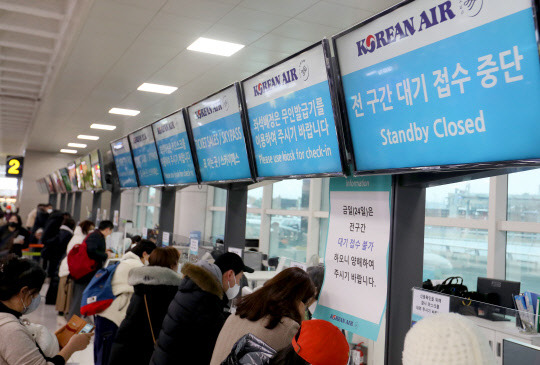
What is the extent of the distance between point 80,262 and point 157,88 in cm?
335

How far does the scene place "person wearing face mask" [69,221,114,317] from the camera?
658 centimetres

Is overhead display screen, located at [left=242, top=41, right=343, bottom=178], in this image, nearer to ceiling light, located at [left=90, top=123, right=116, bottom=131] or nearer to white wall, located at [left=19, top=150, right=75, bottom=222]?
ceiling light, located at [left=90, top=123, right=116, bottom=131]

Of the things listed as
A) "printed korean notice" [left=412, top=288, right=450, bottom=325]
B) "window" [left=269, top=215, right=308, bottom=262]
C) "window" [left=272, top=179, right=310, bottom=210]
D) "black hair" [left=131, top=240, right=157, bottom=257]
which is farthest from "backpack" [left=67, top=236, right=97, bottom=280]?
"printed korean notice" [left=412, top=288, right=450, bottom=325]

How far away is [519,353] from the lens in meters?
1.57

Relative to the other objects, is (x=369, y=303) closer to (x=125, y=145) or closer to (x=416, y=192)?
(x=416, y=192)

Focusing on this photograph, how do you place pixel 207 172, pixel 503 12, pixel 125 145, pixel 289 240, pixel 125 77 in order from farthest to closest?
1. pixel 289 240
2. pixel 125 77
3. pixel 125 145
4. pixel 207 172
5. pixel 503 12

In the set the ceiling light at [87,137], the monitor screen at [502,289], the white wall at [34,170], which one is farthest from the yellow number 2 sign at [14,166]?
the monitor screen at [502,289]

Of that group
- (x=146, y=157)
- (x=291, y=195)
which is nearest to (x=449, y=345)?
(x=146, y=157)

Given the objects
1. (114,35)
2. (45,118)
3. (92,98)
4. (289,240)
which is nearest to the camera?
(114,35)

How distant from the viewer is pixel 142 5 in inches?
199

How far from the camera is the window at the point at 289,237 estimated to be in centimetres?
962

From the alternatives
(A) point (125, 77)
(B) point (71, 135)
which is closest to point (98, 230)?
(A) point (125, 77)

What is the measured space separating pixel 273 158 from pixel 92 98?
24.2 ft

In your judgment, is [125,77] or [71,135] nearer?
[125,77]
